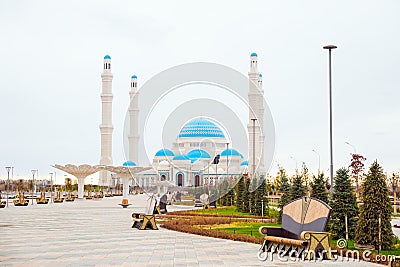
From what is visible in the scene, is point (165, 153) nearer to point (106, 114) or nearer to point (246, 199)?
point (106, 114)

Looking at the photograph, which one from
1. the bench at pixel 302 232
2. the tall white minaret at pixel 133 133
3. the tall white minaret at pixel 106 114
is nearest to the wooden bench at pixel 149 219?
the bench at pixel 302 232

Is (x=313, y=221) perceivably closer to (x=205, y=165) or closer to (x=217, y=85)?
(x=217, y=85)

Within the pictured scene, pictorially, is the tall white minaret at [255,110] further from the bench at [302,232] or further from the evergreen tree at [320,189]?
the bench at [302,232]

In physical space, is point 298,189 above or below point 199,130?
below

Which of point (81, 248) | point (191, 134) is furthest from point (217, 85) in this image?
point (191, 134)

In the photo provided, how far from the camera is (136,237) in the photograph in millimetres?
11867

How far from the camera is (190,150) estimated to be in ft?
226

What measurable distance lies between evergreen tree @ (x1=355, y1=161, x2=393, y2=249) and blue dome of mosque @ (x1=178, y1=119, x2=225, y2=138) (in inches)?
2378

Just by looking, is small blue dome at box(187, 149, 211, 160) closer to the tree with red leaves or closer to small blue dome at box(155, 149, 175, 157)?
small blue dome at box(155, 149, 175, 157)

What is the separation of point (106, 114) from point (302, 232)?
59513mm

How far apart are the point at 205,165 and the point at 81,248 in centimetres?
5413

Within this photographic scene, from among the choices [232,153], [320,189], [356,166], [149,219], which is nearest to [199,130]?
[232,153]

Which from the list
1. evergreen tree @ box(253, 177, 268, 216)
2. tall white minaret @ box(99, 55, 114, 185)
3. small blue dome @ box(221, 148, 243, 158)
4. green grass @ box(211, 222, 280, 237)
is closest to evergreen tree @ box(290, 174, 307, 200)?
green grass @ box(211, 222, 280, 237)

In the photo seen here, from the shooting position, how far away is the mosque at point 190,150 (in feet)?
206
